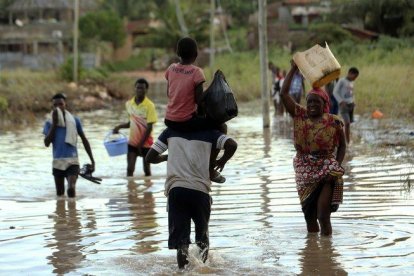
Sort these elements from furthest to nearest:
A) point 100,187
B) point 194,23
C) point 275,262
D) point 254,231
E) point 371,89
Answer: point 194,23
point 371,89
point 100,187
point 254,231
point 275,262

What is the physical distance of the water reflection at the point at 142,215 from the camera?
927 centimetres

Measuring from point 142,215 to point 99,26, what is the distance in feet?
203

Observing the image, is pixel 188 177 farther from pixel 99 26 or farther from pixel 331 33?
pixel 99 26

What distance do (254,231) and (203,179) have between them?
85.5 inches

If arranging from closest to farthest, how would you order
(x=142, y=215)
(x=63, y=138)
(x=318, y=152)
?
1. (x=318, y=152)
2. (x=142, y=215)
3. (x=63, y=138)

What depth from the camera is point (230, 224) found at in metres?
10.2

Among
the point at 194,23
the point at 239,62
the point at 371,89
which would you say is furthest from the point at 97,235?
the point at 194,23

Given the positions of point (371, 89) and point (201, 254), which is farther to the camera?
point (371, 89)

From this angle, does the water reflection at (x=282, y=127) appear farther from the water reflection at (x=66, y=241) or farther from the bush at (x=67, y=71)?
the bush at (x=67, y=71)

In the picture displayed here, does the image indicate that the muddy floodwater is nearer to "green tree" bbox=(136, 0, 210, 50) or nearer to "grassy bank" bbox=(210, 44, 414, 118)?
"grassy bank" bbox=(210, 44, 414, 118)

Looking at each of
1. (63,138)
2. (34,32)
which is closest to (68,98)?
(63,138)

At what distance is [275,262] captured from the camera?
8219 mm

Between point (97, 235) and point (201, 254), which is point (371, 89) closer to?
point (97, 235)

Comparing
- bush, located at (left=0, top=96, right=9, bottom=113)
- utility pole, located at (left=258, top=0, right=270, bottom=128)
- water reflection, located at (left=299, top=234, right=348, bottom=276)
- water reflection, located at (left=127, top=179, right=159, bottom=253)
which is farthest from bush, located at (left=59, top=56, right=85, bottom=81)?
water reflection, located at (left=299, top=234, right=348, bottom=276)
